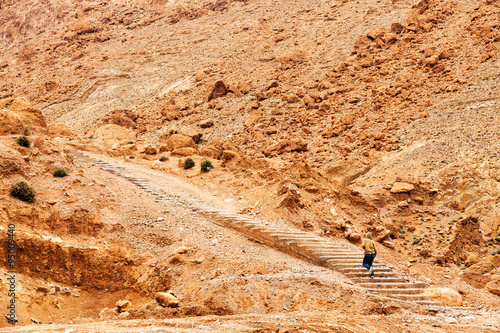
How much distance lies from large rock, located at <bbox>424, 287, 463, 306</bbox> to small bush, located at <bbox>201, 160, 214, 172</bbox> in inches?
473

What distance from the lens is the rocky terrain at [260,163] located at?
9312 mm

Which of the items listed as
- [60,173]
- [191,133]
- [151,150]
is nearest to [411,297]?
[60,173]

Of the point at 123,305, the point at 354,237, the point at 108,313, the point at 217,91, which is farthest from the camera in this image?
the point at 217,91

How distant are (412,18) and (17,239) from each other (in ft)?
127

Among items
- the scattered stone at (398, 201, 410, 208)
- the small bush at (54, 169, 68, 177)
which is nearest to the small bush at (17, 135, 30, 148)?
the small bush at (54, 169, 68, 177)

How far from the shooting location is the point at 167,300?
29.3ft

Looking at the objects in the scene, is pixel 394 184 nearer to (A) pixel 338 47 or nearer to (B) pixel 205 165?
(B) pixel 205 165

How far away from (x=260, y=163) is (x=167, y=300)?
11.3 metres

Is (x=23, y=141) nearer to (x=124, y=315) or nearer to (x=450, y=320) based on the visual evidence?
(x=124, y=315)

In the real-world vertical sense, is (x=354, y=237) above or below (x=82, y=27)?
below

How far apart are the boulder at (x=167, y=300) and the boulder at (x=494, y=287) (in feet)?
27.3

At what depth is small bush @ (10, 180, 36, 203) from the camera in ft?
38.1

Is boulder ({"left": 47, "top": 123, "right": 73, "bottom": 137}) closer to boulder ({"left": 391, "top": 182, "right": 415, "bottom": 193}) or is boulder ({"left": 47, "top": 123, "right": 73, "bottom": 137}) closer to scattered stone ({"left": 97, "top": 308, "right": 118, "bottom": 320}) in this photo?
boulder ({"left": 391, "top": 182, "right": 415, "bottom": 193})

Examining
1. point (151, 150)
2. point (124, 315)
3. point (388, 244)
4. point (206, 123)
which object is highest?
point (206, 123)
